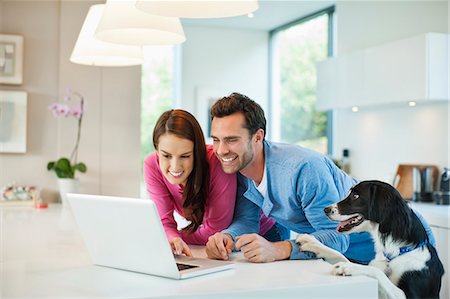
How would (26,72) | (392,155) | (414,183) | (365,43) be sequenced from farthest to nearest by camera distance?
(365,43) → (392,155) → (414,183) → (26,72)

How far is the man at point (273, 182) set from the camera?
70.3 inches

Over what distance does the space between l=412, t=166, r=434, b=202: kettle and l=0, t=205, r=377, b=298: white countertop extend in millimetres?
2861

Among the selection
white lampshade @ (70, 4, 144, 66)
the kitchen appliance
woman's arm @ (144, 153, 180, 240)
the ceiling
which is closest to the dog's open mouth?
woman's arm @ (144, 153, 180, 240)

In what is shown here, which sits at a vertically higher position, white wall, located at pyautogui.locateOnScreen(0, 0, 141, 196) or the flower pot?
white wall, located at pyautogui.locateOnScreen(0, 0, 141, 196)

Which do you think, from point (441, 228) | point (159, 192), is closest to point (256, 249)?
point (159, 192)

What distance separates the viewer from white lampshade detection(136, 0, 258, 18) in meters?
1.91

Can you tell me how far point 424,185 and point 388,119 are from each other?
89cm

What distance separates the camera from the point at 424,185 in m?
4.43

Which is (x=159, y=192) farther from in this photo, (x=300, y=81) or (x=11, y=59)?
(x=300, y=81)

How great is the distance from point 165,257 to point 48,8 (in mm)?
3147

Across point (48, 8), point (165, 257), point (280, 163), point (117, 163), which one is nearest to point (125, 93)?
point (117, 163)

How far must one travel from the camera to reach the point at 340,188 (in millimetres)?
1964

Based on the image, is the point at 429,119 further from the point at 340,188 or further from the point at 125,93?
the point at 340,188

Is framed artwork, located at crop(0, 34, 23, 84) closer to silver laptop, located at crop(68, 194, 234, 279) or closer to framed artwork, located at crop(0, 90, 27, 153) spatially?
framed artwork, located at crop(0, 90, 27, 153)
